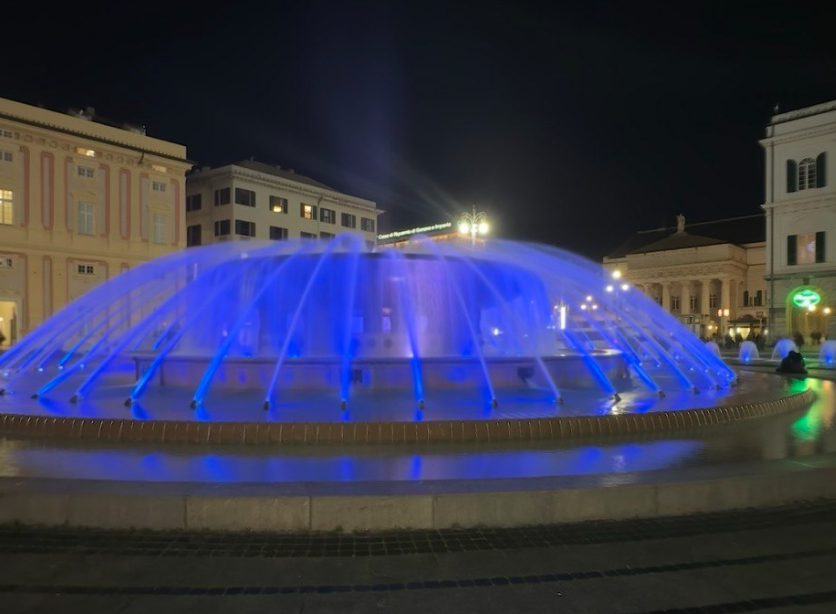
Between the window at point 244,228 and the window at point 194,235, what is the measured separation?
4.46 meters

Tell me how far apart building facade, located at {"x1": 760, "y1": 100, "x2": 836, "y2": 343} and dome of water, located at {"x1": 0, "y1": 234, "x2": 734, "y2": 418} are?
138 ft

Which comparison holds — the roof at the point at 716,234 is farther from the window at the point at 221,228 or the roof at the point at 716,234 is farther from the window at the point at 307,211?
the window at the point at 221,228

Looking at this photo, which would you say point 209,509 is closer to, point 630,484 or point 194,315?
point 630,484

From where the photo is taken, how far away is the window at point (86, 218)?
147 feet

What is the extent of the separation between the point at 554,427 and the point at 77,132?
151 feet

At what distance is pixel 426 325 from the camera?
14.6 metres

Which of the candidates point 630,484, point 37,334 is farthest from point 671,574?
point 37,334

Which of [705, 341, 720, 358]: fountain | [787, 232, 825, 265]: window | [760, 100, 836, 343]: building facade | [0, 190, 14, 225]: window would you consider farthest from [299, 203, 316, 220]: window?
[705, 341, 720, 358]: fountain

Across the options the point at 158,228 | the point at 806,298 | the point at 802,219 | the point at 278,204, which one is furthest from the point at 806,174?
the point at 158,228

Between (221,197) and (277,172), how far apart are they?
27.2ft

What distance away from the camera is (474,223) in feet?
89.7

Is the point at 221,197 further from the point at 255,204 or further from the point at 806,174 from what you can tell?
the point at 806,174

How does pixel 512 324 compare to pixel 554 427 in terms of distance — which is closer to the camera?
pixel 554 427

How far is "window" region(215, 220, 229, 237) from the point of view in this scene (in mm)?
58819
